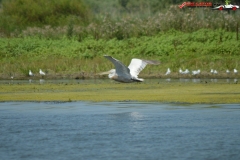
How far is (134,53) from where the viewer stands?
41344 millimetres

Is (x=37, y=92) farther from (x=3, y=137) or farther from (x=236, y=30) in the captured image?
(x=236, y=30)

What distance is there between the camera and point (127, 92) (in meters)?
28.6

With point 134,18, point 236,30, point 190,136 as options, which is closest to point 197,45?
point 236,30

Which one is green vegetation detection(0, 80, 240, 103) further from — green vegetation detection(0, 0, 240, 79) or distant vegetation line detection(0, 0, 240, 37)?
distant vegetation line detection(0, 0, 240, 37)

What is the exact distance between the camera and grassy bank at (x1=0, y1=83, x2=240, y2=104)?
2556cm

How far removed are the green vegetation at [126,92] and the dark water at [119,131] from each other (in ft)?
4.32

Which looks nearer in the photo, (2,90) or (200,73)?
(2,90)

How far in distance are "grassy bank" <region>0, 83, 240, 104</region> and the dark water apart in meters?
1.22

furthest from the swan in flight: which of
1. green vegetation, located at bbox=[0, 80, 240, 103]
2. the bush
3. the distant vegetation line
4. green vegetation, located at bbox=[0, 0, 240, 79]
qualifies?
the bush

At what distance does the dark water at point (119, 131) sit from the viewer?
16.0 m

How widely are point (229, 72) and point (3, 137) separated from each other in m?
19.9

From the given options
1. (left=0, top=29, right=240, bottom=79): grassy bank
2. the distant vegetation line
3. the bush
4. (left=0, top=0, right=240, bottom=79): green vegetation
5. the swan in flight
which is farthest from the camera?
the bush

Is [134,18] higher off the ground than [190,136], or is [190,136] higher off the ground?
[134,18]

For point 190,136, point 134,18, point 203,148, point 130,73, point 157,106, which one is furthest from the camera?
point 134,18
